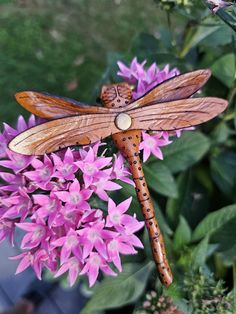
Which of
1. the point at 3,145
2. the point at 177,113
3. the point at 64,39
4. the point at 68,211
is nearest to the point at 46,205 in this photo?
the point at 68,211

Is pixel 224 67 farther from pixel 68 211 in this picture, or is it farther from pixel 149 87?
pixel 68 211

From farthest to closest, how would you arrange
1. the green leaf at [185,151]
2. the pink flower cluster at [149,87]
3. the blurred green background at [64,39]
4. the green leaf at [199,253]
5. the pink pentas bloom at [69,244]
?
the blurred green background at [64,39] → the green leaf at [185,151] → the green leaf at [199,253] → the pink flower cluster at [149,87] → the pink pentas bloom at [69,244]

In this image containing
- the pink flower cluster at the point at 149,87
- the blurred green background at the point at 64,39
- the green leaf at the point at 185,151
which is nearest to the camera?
the pink flower cluster at the point at 149,87

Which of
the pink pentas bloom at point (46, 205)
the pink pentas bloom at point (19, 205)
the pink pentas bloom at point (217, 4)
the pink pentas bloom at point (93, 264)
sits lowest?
the pink pentas bloom at point (93, 264)

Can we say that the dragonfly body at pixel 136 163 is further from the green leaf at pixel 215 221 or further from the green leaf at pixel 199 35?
the green leaf at pixel 199 35

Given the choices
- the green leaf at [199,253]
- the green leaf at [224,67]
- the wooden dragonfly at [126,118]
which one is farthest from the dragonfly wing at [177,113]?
the green leaf at [224,67]
